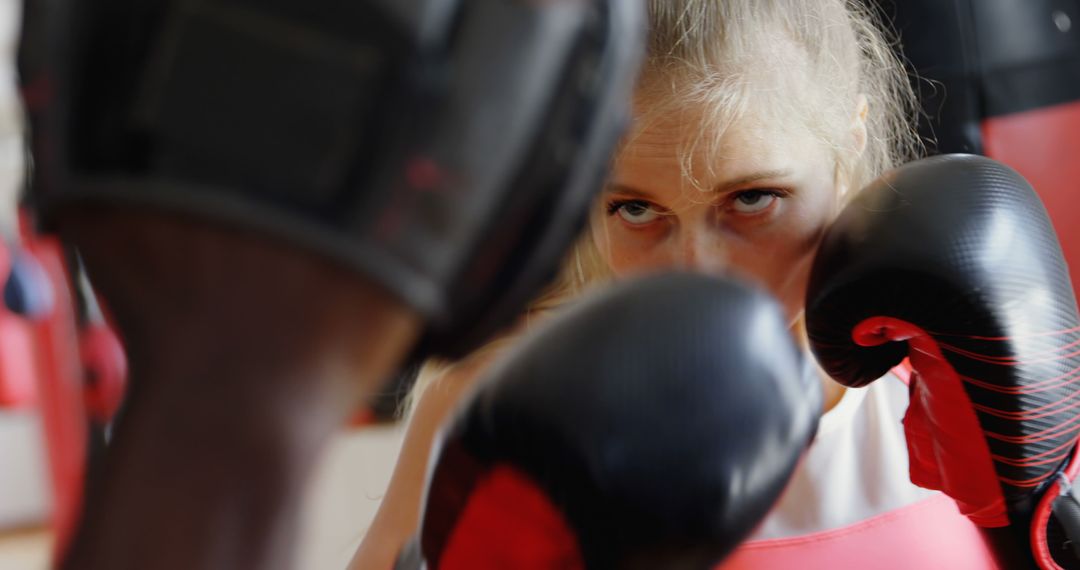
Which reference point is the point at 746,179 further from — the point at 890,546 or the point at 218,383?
the point at 218,383

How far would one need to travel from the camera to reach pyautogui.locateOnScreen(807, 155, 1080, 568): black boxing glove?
739 mm

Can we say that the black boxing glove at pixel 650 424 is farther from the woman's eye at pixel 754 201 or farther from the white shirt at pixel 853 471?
the white shirt at pixel 853 471

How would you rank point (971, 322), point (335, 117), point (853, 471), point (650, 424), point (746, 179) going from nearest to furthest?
1. point (335, 117)
2. point (650, 424)
3. point (971, 322)
4. point (746, 179)
5. point (853, 471)

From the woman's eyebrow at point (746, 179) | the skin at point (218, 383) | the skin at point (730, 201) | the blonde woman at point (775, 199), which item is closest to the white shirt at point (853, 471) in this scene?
the blonde woman at point (775, 199)

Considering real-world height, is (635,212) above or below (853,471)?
above

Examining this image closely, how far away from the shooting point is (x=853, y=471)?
3.61 feet

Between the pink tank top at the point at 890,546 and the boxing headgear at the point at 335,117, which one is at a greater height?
the boxing headgear at the point at 335,117

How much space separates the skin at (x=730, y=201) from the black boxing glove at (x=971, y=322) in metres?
0.13

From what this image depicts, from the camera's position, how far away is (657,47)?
1009mm

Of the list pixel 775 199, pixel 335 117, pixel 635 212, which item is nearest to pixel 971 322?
pixel 775 199

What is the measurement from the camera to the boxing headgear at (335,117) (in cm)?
28

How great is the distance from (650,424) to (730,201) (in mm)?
573

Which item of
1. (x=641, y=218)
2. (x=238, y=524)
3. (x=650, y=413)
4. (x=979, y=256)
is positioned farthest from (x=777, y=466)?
(x=641, y=218)

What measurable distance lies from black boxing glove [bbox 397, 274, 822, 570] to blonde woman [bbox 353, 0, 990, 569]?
1.49ft
